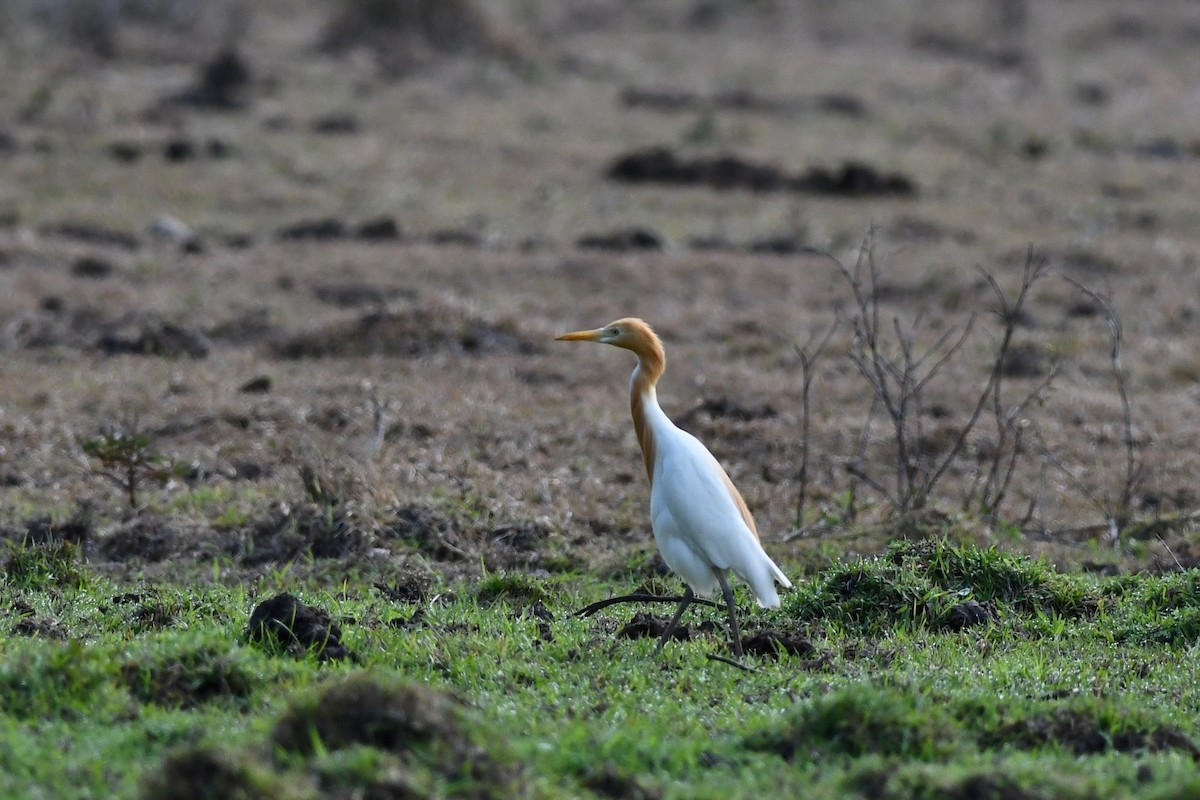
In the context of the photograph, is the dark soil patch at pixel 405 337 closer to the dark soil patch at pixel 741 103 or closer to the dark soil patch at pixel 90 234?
the dark soil patch at pixel 90 234

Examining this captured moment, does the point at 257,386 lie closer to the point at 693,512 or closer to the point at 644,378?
→ the point at 644,378

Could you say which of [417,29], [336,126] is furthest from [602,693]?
[417,29]

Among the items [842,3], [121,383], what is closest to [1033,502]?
[121,383]

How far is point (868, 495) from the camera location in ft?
27.0

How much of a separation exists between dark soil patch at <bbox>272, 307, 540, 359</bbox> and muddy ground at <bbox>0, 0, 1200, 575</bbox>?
33mm

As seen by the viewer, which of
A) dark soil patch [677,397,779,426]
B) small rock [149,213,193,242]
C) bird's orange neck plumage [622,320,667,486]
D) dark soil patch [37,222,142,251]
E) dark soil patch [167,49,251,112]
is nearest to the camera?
bird's orange neck plumage [622,320,667,486]

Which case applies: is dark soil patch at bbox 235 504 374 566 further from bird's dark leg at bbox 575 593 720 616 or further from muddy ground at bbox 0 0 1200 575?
bird's dark leg at bbox 575 593 720 616

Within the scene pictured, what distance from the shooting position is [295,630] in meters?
5.20

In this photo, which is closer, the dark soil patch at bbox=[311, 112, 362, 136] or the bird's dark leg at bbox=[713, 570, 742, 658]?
the bird's dark leg at bbox=[713, 570, 742, 658]

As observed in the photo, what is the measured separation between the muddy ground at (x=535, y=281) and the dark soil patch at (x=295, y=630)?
1.64m

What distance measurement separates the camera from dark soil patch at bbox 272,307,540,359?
1059 centimetres

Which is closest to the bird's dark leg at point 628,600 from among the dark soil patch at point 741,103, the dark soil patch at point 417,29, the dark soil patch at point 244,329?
the dark soil patch at point 244,329

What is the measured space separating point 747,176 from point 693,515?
1149cm

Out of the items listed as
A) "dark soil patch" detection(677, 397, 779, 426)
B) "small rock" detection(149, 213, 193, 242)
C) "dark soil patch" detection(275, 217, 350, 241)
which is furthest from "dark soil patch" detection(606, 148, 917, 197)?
"dark soil patch" detection(677, 397, 779, 426)
